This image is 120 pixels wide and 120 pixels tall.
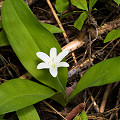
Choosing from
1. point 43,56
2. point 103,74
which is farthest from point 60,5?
point 103,74

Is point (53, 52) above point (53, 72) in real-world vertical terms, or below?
above

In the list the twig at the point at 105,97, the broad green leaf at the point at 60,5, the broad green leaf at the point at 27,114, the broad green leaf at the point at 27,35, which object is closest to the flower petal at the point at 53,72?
the broad green leaf at the point at 27,35

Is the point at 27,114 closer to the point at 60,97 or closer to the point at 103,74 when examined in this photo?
the point at 60,97

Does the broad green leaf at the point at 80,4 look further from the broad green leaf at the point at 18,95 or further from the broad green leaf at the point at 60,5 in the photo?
the broad green leaf at the point at 18,95

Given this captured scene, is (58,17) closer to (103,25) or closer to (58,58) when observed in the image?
(103,25)

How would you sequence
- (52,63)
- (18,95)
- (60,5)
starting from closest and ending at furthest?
(18,95)
(52,63)
(60,5)

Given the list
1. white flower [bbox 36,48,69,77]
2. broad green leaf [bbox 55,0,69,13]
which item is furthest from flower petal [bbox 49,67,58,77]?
broad green leaf [bbox 55,0,69,13]

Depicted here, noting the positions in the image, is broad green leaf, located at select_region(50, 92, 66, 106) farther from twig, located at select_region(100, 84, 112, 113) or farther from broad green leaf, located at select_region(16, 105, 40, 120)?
twig, located at select_region(100, 84, 112, 113)
